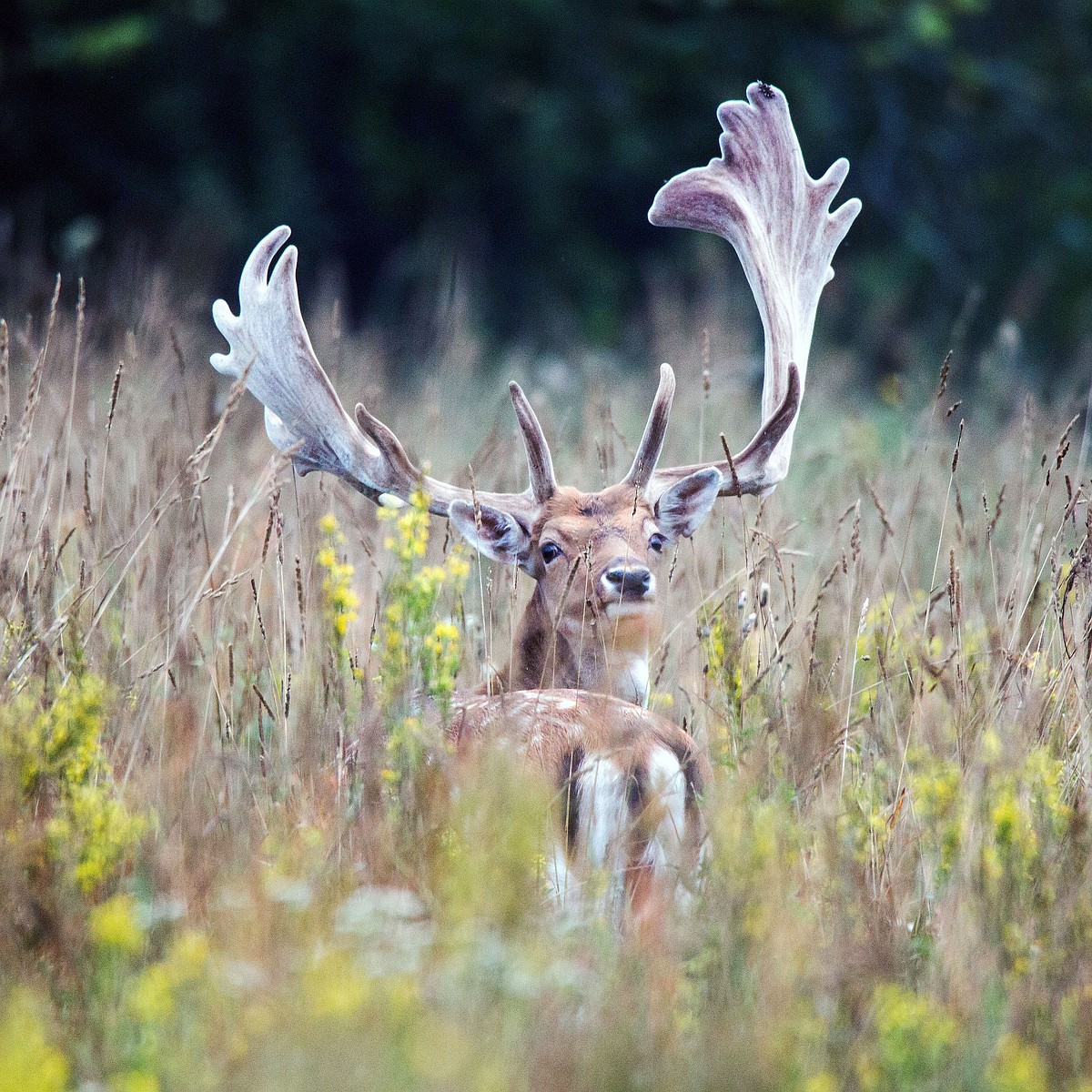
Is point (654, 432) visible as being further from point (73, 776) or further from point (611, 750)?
point (73, 776)

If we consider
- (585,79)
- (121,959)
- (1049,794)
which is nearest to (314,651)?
(121,959)

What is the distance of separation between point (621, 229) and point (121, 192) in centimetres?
452

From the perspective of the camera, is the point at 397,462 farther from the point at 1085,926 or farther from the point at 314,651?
the point at 1085,926

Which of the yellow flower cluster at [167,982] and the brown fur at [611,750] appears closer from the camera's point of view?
the yellow flower cluster at [167,982]

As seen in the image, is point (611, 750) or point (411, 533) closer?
point (611, 750)

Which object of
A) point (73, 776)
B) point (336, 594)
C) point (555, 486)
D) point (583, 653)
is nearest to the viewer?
point (73, 776)

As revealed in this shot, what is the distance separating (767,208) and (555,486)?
1.06 meters

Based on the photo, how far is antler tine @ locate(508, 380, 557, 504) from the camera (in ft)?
11.4

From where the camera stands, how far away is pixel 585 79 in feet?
43.4

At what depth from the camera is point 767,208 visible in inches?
163

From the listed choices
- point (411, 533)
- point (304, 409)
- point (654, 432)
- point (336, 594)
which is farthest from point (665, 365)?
point (336, 594)

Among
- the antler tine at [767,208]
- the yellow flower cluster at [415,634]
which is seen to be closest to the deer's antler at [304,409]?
the antler tine at [767,208]

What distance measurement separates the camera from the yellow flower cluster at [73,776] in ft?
7.74

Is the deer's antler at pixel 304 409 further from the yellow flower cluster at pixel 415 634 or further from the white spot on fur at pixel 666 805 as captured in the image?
the white spot on fur at pixel 666 805
